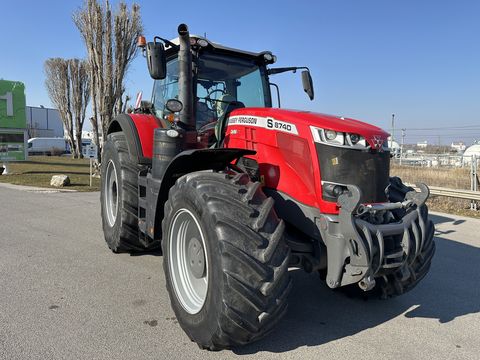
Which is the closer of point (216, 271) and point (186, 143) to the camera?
point (216, 271)

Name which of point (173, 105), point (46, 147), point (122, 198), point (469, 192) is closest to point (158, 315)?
point (122, 198)

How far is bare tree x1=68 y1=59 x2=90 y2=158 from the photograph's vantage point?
3453 cm

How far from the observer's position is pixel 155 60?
3721mm

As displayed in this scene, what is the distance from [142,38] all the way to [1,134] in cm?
1968

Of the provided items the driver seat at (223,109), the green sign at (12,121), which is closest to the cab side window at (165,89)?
the driver seat at (223,109)

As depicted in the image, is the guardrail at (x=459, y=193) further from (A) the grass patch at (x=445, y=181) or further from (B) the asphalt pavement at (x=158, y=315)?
(B) the asphalt pavement at (x=158, y=315)

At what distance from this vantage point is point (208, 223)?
281cm

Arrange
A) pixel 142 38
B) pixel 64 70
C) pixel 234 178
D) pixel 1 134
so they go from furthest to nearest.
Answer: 1. pixel 64 70
2. pixel 1 134
3. pixel 142 38
4. pixel 234 178

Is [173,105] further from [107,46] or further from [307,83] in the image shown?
[107,46]

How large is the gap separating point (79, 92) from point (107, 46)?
17.6 metres

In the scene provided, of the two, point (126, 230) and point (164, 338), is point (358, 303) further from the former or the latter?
point (126, 230)

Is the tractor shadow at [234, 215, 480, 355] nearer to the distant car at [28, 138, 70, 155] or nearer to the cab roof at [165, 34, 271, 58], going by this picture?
the cab roof at [165, 34, 271, 58]

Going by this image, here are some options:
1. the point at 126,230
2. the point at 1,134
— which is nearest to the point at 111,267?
the point at 126,230

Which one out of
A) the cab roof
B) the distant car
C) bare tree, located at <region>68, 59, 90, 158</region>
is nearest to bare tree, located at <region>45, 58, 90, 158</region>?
bare tree, located at <region>68, 59, 90, 158</region>
